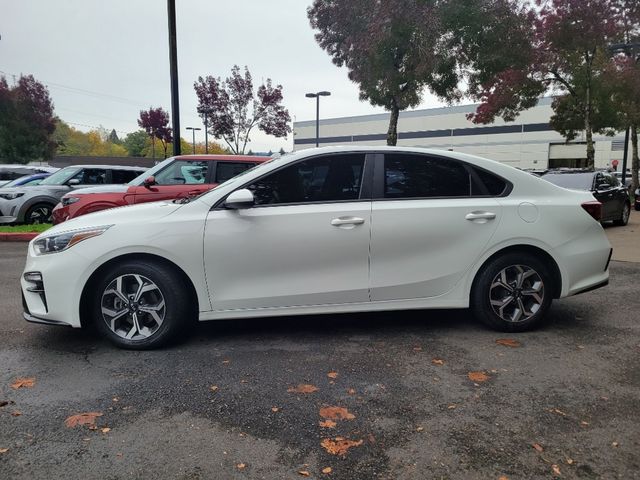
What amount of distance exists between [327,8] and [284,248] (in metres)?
15.6

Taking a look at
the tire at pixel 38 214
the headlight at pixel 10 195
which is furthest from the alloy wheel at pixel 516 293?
the headlight at pixel 10 195

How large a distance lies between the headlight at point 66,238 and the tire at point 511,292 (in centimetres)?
316

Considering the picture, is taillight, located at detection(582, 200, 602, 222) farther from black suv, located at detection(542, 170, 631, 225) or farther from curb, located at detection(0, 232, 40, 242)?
curb, located at detection(0, 232, 40, 242)

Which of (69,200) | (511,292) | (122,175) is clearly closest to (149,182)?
(69,200)

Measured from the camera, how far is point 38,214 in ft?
40.0

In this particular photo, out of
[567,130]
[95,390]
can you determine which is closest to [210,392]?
[95,390]

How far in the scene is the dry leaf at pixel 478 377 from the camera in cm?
341

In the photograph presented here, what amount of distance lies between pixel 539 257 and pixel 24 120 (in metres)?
45.1

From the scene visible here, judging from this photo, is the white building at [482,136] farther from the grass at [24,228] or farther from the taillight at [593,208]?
the taillight at [593,208]

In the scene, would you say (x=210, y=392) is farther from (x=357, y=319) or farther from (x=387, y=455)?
(x=357, y=319)

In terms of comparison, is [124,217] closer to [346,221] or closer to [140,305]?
[140,305]

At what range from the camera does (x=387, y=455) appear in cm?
251

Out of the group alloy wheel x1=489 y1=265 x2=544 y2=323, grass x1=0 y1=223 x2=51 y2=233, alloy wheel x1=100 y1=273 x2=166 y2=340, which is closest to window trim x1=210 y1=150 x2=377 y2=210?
alloy wheel x1=100 y1=273 x2=166 y2=340

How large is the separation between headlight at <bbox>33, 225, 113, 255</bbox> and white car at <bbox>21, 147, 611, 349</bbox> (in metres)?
0.01
